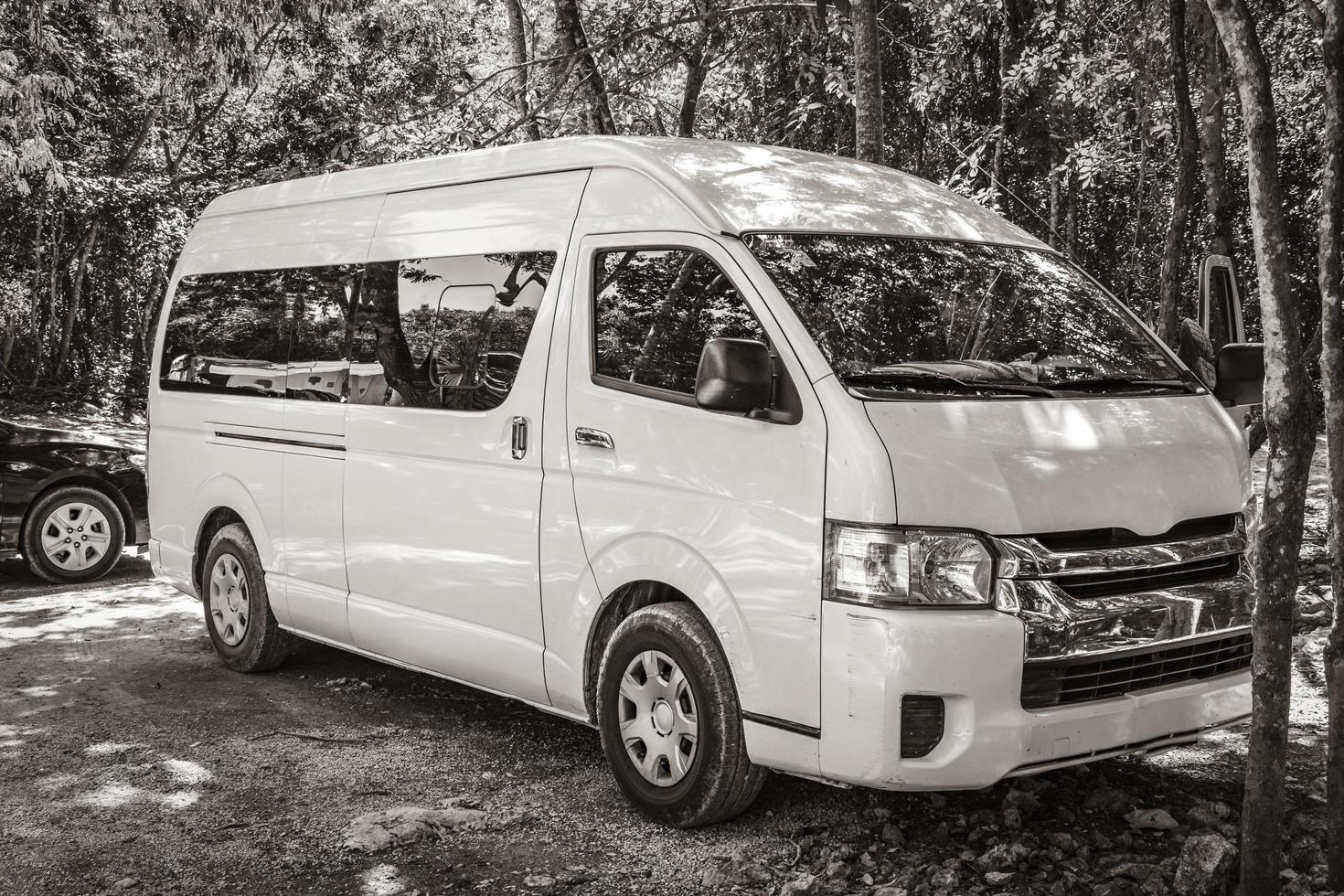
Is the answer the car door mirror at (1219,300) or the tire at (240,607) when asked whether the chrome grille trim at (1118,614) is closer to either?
the car door mirror at (1219,300)

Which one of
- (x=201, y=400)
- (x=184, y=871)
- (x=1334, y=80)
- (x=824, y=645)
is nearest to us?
(x=1334, y=80)

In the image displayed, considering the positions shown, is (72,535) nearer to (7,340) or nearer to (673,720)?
(673,720)

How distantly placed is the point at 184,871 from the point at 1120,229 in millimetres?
24411

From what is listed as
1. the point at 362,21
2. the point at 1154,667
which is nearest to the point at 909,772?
the point at 1154,667

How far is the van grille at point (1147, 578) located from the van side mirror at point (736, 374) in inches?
42.4

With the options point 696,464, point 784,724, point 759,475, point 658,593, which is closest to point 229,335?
point 658,593

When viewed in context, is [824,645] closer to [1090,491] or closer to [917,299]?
[1090,491]

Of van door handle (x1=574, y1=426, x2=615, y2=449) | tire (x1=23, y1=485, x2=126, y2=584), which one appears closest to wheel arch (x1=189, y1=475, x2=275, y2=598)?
van door handle (x1=574, y1=426, x2=615, y2=449)

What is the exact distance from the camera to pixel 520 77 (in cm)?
1384

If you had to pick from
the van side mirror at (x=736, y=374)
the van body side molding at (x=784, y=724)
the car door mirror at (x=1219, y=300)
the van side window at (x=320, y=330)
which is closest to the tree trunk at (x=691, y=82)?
the van side window at (x=320, y=330)

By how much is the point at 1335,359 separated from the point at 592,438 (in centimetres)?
250

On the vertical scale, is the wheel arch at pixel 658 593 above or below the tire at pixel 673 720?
above

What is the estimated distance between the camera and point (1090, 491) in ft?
13.9

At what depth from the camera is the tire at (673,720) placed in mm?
4578
